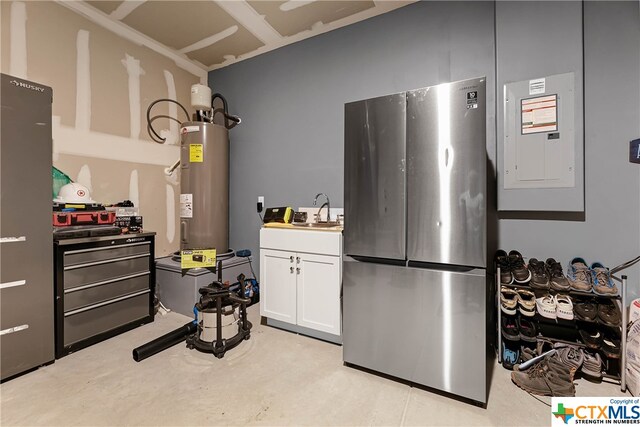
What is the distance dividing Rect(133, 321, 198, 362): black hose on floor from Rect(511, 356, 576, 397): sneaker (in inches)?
90.3

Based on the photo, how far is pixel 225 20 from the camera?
8.55 ft

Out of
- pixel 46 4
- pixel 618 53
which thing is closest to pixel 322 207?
pixel 618 53

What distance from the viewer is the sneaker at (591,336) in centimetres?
166

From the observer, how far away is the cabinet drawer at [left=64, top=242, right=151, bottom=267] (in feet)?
6.46

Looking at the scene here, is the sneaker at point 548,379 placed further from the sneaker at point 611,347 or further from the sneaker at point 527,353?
the sneaker at point 611,347

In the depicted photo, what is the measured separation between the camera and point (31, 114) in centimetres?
173

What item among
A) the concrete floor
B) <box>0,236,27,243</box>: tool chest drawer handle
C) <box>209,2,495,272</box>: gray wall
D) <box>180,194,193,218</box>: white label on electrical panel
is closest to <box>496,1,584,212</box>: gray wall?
<box>209,2,495,272</box>: gray wall

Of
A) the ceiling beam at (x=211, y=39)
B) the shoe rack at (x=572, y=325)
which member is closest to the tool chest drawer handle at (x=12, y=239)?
the ceiling beam at (x=211, y=39)

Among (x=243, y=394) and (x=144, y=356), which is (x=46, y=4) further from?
(x=243, y=394)

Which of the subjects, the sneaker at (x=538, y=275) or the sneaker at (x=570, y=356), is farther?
the sneaker at (x=538, y=275)

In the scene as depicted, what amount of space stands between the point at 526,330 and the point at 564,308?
256mm

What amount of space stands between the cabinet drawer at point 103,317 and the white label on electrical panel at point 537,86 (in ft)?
11.4

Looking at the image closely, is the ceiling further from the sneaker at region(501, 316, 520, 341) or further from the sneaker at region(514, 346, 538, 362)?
the sneaker at region(514, 346, 538, 362)

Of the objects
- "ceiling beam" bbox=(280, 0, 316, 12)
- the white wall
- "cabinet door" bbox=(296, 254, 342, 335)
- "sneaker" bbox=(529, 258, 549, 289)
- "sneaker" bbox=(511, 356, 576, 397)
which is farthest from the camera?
"ceiling beam" bbox=(280, 0, 316, 12)
